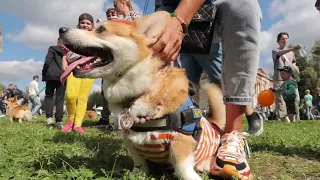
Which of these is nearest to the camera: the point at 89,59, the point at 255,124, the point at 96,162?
the point at 89,59

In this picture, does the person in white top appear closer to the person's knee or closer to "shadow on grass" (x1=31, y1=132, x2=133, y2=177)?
the person's knee

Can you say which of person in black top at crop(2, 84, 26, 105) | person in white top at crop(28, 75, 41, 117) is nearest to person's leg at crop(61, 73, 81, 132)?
person in white top at crop(28, 75, 41, 117)

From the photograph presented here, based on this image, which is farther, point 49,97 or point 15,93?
point 15,93

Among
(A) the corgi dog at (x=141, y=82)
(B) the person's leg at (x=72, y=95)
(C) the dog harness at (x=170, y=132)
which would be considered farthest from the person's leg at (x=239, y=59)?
(B) the person's leg at (x=72, y=95)

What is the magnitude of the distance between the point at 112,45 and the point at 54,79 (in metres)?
5.61

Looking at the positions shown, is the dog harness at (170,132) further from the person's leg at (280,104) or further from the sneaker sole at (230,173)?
the person's leg at (280,104)

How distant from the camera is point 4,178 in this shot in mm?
1962

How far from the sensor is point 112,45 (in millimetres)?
2008

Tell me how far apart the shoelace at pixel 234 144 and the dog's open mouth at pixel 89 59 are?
0.94 m

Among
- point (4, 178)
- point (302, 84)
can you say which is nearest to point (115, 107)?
point (4, 178)

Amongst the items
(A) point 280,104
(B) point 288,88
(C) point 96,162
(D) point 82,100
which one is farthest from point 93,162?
(A) point 280,104

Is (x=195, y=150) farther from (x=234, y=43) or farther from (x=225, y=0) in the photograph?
(x=225, y=0)

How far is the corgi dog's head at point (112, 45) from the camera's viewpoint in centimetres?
200

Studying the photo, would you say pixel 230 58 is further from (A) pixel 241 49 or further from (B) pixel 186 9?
(B) pixel 186 9
